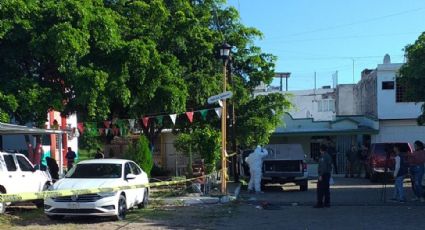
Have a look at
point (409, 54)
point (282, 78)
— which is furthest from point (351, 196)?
point (282, 78)

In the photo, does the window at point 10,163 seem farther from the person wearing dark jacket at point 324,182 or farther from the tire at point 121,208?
the person wearing dark jacket at point 324,182

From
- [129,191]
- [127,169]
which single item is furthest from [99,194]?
[127,169]

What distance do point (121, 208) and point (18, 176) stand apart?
11.5 ft

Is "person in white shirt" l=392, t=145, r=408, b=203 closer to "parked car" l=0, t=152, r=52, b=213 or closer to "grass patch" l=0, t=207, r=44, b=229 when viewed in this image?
"grass patch" l=0, t=207, r=44, b=229

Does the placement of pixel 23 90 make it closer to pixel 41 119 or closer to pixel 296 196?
pixel 41 119

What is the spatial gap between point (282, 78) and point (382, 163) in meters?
51.0

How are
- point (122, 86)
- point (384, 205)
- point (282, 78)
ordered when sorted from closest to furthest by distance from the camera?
point (384, 205), point (122, 86), point (282, 78)

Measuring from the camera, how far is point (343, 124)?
3631cm

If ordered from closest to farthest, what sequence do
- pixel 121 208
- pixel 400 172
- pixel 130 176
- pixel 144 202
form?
pixel 121 208 → pixel 130 176 → pixel 144 202 → pixel 400 172

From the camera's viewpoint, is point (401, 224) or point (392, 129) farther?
point (392, 129)

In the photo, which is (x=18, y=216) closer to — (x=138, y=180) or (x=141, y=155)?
(x=138, y=180)

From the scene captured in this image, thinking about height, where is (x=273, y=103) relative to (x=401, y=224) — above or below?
above

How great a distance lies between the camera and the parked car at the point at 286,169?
74.0 feet

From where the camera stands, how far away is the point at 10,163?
1577cm
